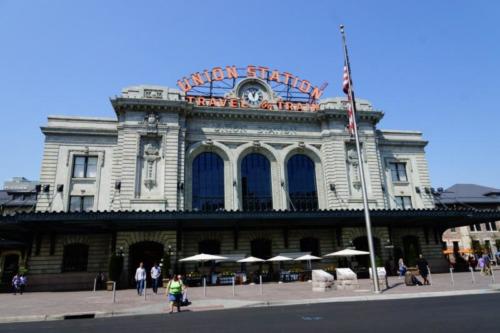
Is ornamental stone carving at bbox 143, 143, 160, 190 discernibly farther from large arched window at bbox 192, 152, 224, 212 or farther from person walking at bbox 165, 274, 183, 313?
person walking at bbox 165, 274, 183, 313

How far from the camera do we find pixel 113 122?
35125 millimetres

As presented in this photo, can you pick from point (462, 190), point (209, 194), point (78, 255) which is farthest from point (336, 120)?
point (462, 190)

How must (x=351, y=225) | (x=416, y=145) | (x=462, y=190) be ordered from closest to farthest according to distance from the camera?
(x=351, y=225) < (x=416, y=145) < (x=462, y=190)

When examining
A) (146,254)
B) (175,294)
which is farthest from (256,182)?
(175,294)

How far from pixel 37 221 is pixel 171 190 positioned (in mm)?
10924

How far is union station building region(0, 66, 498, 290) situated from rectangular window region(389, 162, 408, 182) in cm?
14

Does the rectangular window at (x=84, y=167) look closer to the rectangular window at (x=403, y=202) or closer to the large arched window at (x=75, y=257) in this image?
the large arched window at (x=75, y=257)

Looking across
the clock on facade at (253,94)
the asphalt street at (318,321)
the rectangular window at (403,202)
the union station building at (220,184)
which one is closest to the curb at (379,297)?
the asphalt street at (318,321)

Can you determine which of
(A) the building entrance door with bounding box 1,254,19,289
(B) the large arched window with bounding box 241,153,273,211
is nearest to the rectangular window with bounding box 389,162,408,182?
(B) the large arched window with bounding box 241,153,273,211

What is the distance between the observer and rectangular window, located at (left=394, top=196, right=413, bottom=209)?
38219mm

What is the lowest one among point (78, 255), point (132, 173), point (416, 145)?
point (78, 255)

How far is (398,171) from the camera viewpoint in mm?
40094

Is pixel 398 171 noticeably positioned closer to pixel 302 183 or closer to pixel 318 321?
pixel 302 183

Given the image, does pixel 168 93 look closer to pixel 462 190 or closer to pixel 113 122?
pixel 113 122
